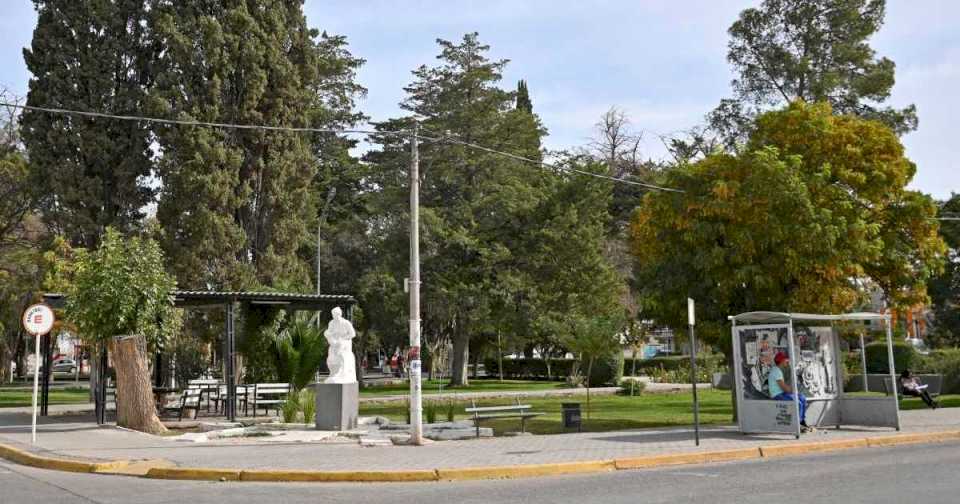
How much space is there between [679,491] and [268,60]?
32.1 m

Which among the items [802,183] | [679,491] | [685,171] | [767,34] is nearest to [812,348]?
[802,183]

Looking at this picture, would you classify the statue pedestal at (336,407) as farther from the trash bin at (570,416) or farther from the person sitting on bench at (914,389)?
the person sitting on bench at (914,389)

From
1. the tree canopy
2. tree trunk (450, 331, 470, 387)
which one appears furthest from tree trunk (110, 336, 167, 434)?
tree trunk (450, 331, 470, 387)

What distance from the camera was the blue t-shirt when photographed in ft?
56.4

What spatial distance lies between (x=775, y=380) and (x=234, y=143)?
87.6 feet

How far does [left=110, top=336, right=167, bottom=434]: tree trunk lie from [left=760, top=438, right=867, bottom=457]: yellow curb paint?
1342 centimetres

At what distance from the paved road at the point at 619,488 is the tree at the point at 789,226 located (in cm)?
679

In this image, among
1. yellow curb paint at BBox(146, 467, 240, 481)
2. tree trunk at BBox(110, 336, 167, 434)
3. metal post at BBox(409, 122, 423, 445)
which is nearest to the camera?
yellow curb paint at BBox(146, 467, 240, 481)

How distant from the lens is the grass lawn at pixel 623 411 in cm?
2131

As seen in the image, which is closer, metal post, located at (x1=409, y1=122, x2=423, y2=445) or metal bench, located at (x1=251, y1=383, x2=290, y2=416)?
metal post, located at (x1=409, y1=122, x2=423, y2=445)

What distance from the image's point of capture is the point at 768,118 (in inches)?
867

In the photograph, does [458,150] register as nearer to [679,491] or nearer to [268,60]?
[268,60]

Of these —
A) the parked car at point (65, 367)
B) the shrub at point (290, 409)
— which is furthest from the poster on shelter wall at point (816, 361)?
the parked car at point (65, 367)

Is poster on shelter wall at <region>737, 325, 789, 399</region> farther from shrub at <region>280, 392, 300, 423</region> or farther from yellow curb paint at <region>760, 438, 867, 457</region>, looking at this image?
shrub at <region>280, 392, 300, 423</region>
